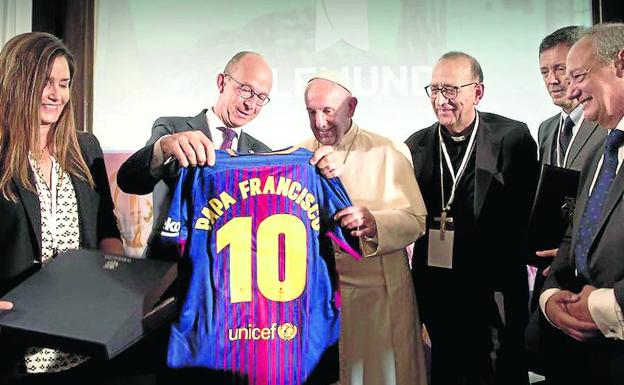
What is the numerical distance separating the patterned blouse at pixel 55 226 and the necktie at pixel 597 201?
5.48 feet

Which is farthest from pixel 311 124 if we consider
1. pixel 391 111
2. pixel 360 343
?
pixel 360 343

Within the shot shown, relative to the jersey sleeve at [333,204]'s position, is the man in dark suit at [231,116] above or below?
above

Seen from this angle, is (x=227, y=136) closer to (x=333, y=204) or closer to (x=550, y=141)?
(x=333, y=204)

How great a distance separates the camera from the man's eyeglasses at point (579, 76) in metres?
1.94

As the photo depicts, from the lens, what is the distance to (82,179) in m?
1.93

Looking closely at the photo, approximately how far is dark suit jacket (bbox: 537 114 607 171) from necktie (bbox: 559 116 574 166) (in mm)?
34

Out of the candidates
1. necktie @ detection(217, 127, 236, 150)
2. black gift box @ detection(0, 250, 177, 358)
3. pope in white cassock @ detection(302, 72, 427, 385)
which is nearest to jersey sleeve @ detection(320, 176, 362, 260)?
pope in white cassock @ detection(302, 72, 427, 385)

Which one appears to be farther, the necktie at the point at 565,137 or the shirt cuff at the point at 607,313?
the necktie at the point at 565,137

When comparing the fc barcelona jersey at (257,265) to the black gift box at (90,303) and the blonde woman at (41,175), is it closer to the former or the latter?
the black gift box at (90,303)

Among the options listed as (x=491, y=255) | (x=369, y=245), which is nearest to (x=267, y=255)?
(x=369, y=245)

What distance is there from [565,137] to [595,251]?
753 mm

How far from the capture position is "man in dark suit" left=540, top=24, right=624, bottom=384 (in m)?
1.73

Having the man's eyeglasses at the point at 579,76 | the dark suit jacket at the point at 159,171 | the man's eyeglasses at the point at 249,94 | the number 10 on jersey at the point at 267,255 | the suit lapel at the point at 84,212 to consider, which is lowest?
the number 10 on jersey at the point at 267,255

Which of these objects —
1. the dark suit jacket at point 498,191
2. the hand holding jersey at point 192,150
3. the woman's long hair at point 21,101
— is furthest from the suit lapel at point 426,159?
the woman's long hair at point 21,101
